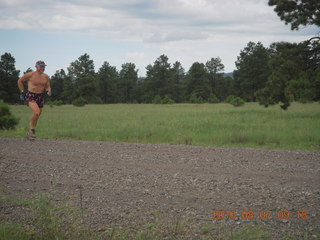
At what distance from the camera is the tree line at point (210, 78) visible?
2167 centimetres

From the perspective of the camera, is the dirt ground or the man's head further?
the man's head

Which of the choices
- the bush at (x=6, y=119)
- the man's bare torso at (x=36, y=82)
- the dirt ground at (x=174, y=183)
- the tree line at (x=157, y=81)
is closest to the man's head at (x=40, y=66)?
the man's bare torso at (x=36, y=82)

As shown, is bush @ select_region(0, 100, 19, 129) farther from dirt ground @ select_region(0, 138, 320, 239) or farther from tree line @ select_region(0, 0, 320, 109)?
tree line @ select_region(0, 0, 320, 109)

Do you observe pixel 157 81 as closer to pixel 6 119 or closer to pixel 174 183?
pixel 6 119

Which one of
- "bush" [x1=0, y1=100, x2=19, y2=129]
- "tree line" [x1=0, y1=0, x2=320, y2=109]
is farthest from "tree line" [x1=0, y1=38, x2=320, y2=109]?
"bush" [x1=0, y1=100, x2=19, y2=129]

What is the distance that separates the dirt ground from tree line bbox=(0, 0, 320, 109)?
13.3 meters

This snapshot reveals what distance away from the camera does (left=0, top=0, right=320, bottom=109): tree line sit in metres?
21.7

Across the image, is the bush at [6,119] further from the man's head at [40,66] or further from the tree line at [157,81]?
the tree line at [157,81]

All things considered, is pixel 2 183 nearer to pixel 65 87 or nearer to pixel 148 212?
pixel 148 212

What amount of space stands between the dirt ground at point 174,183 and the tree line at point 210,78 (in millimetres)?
13307

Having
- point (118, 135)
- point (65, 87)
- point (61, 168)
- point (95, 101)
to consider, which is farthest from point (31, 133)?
point (65, 87)

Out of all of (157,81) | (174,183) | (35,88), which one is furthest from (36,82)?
(157,81)

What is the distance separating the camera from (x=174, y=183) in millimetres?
5828

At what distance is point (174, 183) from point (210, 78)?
92.5m
